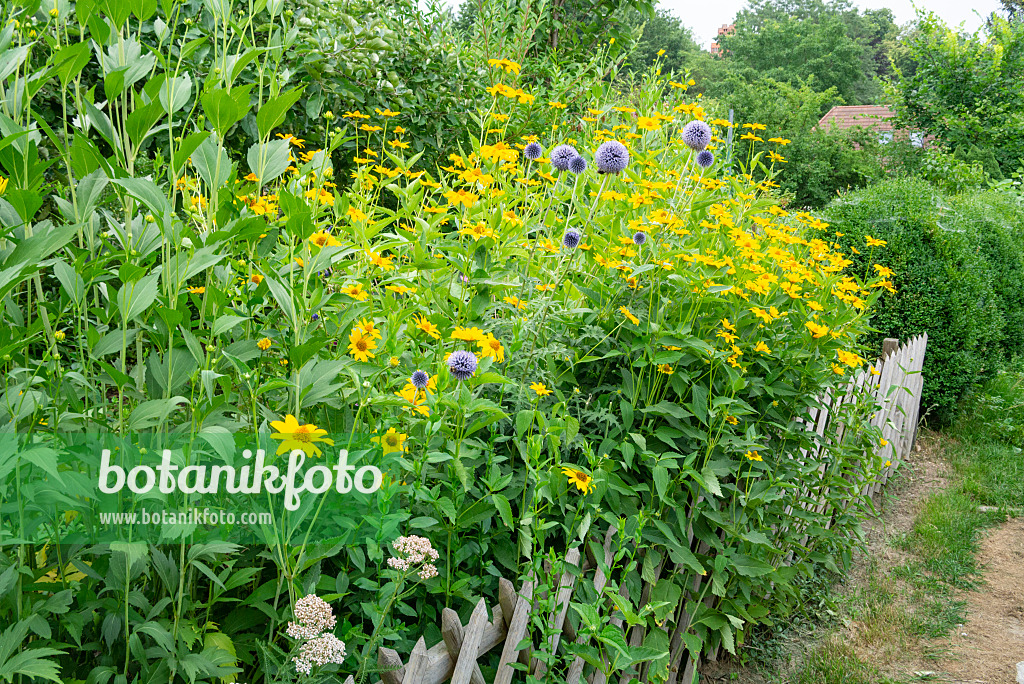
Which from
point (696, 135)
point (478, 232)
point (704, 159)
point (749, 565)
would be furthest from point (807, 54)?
point (478, 232)

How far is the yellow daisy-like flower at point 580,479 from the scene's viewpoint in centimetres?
168

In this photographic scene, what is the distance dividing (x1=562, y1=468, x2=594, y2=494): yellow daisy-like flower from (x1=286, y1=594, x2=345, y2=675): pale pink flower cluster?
74 centimetres

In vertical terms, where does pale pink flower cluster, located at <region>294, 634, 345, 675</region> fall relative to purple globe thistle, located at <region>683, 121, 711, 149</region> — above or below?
below

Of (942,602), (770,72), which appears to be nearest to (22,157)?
(942,602)

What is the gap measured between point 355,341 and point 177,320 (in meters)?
0.39

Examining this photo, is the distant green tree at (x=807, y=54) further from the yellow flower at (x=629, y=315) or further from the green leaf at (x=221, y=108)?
the green leaf at (x=221, y=108)

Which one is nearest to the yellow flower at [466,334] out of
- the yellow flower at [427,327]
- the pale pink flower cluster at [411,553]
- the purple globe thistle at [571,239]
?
the yellow flower at [427,327]

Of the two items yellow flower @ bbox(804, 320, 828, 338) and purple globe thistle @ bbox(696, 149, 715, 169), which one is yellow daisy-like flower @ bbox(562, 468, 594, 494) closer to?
yellow flower @ bbox(804, 320, 828, 338)

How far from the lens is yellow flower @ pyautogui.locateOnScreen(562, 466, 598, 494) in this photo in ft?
5.50

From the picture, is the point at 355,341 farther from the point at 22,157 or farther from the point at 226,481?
the point at 22,157

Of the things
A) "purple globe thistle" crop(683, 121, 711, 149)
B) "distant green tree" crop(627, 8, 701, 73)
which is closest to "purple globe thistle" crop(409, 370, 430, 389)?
"purple globe thistle" crop(683, 121, 711, 149)

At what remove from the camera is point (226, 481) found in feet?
3.90

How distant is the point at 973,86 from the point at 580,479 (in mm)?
17012

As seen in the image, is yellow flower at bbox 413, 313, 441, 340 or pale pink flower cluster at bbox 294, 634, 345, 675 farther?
yellow flower at bbox 413, 313, 441, 340
